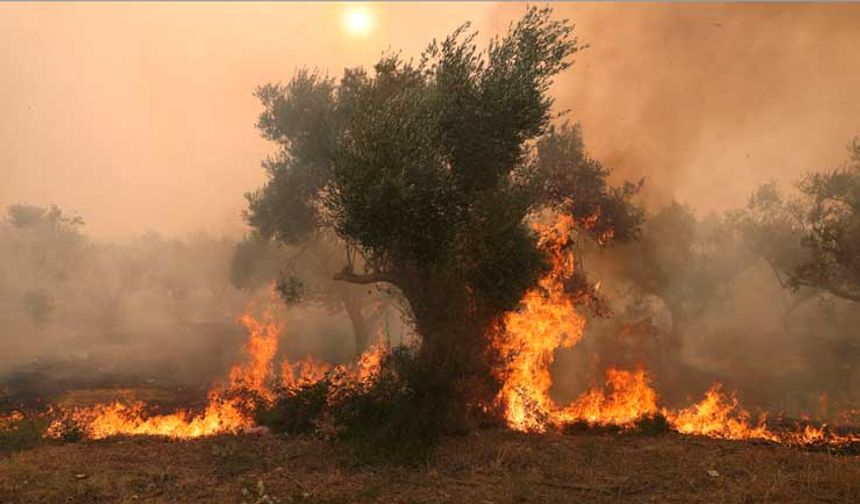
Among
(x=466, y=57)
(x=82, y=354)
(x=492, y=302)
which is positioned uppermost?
(x=466, y=57)

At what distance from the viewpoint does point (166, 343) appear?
160ft

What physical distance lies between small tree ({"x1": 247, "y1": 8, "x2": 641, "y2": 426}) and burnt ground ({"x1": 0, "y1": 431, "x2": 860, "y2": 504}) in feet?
8.43

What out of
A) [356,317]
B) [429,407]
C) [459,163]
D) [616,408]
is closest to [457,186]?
[459,163]

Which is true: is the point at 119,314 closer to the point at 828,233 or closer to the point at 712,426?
the point at 712,426

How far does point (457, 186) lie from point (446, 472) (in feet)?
24.5

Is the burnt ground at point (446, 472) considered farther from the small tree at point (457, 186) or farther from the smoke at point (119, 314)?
the smoke at point (119, 314)

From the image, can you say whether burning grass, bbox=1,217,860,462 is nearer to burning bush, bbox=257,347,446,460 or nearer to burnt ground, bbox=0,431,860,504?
burning bush, bbox=257,347,446,460

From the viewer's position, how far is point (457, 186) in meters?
15.4

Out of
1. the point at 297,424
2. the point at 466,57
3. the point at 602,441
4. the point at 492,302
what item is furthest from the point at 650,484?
the point at 466,57

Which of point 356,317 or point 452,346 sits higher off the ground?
point 452,346

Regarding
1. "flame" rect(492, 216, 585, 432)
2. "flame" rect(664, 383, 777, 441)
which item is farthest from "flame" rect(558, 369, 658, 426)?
"flame" rect(492, 216, 585, 432)

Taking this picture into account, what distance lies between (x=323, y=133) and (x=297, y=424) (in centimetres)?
1049

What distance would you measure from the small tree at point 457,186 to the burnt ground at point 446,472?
2.57 meters

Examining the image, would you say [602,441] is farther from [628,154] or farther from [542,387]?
[628,154]
